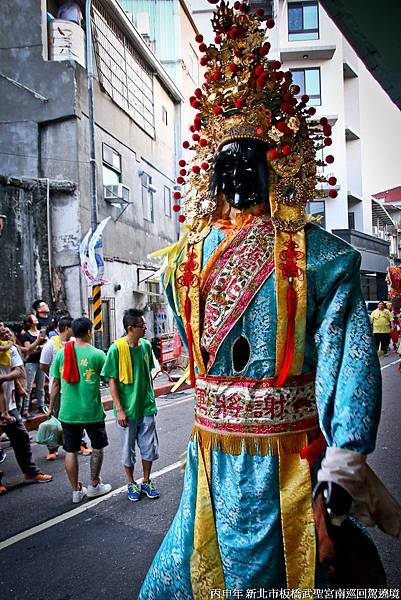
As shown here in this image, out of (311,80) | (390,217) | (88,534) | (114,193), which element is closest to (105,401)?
(88,534)

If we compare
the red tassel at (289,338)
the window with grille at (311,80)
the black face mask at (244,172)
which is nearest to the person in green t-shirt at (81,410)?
the black face mask at (244,172)

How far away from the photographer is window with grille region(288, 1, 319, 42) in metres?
24.0

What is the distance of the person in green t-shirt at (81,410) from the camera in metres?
4.89

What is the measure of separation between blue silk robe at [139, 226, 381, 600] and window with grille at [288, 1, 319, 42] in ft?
83.5

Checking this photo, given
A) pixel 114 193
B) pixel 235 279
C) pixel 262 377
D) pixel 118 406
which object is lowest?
pixel 118 406

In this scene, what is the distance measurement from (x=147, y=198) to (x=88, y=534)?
14655 mm

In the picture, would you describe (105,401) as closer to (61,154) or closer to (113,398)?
(113,398)

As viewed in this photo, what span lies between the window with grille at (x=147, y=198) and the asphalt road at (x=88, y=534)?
1201 centimetres

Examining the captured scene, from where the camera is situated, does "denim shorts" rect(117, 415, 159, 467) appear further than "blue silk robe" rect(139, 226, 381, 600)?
Yes

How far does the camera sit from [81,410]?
494 centimetres

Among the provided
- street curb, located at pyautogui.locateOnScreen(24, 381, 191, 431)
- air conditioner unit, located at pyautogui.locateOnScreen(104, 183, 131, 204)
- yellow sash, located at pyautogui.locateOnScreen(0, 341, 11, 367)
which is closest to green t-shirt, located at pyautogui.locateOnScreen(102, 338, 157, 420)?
yellow sash, located at pyautogui.locateOnScreen(0, 341, 11, 367)

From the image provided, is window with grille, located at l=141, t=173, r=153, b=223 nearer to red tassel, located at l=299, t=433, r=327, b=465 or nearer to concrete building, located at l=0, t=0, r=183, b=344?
concrete building, located at l=0, t=0, r=183, b=344

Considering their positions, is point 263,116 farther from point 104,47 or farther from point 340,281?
point 104,47

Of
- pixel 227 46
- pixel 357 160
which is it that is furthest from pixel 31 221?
pixel 357 160
